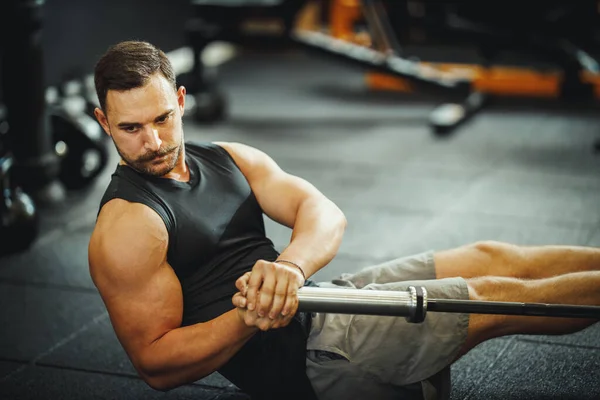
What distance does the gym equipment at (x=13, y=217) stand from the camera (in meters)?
3.01

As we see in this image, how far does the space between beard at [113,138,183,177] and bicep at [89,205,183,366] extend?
140mm

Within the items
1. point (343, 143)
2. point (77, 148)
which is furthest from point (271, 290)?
point (343, 143)

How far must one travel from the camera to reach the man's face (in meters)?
1.67

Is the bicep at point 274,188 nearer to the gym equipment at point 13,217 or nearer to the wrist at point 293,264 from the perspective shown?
the wrist at point 293,264

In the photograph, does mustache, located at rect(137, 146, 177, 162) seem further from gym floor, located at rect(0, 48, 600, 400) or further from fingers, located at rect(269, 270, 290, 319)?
gym floor, located at rect(0, 48, 600, 400)

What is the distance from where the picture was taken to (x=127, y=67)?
5.49 feet

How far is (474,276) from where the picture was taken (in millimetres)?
1963

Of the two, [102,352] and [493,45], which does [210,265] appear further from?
[493,45]

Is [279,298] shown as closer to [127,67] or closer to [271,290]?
[271,290]

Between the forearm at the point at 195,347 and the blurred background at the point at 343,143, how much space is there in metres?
0.45

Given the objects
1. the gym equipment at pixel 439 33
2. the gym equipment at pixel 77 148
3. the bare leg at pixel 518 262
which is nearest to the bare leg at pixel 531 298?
the bare leg at pixel 518 262

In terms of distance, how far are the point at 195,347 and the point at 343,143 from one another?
10.9 feet

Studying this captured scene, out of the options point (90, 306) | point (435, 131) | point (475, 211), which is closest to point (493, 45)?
point (435, 131)

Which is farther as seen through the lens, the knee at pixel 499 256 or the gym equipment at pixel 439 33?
the gym equipment at pixel 439 33
